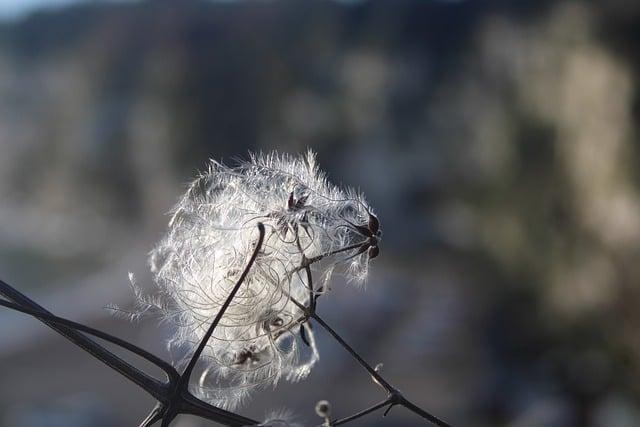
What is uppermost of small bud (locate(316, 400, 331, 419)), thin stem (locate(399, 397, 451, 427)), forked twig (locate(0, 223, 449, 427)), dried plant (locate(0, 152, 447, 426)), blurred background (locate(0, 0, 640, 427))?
blurred background (locate(0, 0, 640, 427))

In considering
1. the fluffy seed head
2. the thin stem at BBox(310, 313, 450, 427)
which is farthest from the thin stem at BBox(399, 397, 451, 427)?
the fluffy seed head

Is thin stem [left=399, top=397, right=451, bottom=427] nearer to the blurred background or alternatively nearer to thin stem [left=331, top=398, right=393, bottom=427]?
thin stem [left=331, top=398, right=393, bottom=427]

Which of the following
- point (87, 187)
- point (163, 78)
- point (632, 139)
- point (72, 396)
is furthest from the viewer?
point (87, 187)

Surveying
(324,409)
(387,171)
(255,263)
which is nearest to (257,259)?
(255,263)

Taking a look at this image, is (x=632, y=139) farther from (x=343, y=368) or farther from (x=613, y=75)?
(x=343, y=368)

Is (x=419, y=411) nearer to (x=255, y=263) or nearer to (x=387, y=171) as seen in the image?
(x=255, y=263)

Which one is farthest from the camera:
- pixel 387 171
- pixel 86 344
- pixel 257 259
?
pixel 387 171

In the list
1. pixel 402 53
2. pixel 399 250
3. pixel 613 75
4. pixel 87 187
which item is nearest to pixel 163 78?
pixel 87 187
